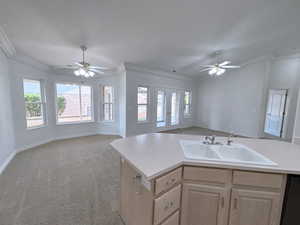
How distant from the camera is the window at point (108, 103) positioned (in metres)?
5.74

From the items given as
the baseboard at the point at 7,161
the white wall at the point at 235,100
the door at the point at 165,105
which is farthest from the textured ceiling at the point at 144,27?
the baseboard at the point at 7,161

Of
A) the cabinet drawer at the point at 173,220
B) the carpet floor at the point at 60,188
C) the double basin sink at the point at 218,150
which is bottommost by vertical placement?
the carpet floor at the point at 60,188

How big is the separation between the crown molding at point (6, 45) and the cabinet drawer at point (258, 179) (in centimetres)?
435

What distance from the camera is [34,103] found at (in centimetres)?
430

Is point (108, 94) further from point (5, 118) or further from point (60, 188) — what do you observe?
point (60, 188)

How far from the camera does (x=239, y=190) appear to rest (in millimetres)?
1318

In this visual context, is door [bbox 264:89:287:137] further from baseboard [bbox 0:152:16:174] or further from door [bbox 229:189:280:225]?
baseboard [bbox 0:152:16:174]

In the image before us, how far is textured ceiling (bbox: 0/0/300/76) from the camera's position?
7.27 ft

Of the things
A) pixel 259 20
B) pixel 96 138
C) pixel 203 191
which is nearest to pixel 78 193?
pixel 203 191

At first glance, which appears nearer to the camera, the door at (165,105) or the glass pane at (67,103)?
the glass pane at (67,103)

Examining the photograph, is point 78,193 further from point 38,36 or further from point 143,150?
point 38,36

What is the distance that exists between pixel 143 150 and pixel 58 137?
191 inches

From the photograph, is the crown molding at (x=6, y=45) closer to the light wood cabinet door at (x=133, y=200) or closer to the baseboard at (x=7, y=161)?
the baseboard at (x=7, y=161)

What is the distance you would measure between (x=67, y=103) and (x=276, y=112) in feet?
27.8
